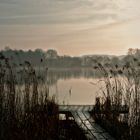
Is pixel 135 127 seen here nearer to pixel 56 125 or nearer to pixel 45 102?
pixel 56 125

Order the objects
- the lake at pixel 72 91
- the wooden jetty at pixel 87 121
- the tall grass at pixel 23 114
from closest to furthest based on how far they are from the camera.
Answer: the tall grass at pixel 23 114 < the wooden jetty at pixel 87 121 < the lake at pixel 72 91

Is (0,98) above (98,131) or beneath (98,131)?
above

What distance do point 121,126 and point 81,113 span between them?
169 cm

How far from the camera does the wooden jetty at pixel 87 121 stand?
18.9 feet

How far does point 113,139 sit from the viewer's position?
5.54 meters

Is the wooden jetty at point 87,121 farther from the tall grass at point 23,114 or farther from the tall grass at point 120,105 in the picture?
the tall grass at point 23,114

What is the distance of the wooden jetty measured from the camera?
5.75m

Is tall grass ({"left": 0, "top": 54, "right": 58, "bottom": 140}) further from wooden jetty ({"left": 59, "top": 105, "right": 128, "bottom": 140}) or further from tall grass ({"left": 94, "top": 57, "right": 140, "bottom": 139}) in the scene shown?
tall grass ({"left": 94, "top": 57, "right": 140, "bottom": 139})

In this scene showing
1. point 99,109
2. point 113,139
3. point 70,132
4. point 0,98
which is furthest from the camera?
point 99,109

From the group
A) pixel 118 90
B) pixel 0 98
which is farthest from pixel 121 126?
pixel 0 98

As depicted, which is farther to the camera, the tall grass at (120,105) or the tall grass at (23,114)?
the tall grass at (120,105)

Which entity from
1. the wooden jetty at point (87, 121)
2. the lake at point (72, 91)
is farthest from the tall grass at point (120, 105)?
the lake at point (72, 91)

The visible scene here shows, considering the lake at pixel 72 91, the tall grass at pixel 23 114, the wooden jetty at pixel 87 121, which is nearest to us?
the tall grass at pixel 23 114

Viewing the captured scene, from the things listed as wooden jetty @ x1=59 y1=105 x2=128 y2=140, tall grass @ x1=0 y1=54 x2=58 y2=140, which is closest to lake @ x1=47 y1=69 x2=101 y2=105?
wooden jetty @ x1=59 y1=105 x2=128 y2=140
